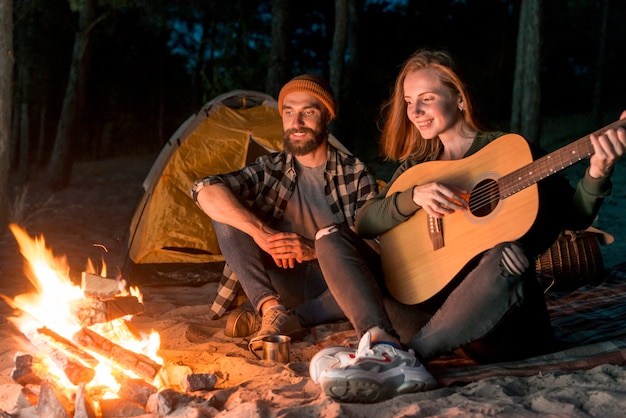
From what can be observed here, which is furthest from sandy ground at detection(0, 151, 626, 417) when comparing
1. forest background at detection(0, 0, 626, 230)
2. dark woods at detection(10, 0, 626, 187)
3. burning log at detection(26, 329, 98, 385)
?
dark woods at detection(10, 0, 626, 187)

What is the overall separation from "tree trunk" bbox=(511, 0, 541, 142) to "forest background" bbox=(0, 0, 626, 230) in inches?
113

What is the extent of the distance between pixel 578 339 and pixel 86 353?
199cm

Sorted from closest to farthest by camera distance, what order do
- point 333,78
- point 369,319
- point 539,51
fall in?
point 369,319 → point 539,51 → point 333,78

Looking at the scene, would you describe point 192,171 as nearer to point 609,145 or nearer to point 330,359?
point 330,359

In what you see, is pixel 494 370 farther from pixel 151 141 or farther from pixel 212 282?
pixel 151 141

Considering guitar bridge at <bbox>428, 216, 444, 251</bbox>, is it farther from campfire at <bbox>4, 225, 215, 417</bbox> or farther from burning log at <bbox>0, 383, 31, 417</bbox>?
burning log at <bbox>0, 383, 31, 417</bbox>

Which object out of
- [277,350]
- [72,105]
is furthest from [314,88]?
[72,105]

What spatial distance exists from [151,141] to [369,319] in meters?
18.1

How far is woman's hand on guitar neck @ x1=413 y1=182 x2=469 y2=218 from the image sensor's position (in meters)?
2.35

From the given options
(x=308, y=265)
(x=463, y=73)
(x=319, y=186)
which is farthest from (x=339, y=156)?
(x=463, y=73)

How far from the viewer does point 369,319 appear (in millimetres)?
2283

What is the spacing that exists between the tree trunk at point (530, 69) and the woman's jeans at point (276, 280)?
4.19 metres

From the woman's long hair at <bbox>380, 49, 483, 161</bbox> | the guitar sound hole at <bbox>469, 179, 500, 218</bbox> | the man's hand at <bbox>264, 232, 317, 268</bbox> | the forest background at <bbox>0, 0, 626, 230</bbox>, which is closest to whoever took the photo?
the guitar sound hole at <bbox>469, 179, 500, 218</bbox>

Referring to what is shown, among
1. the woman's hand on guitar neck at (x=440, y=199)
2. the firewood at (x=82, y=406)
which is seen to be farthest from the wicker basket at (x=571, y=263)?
the firewood at (x=82, y=406)
